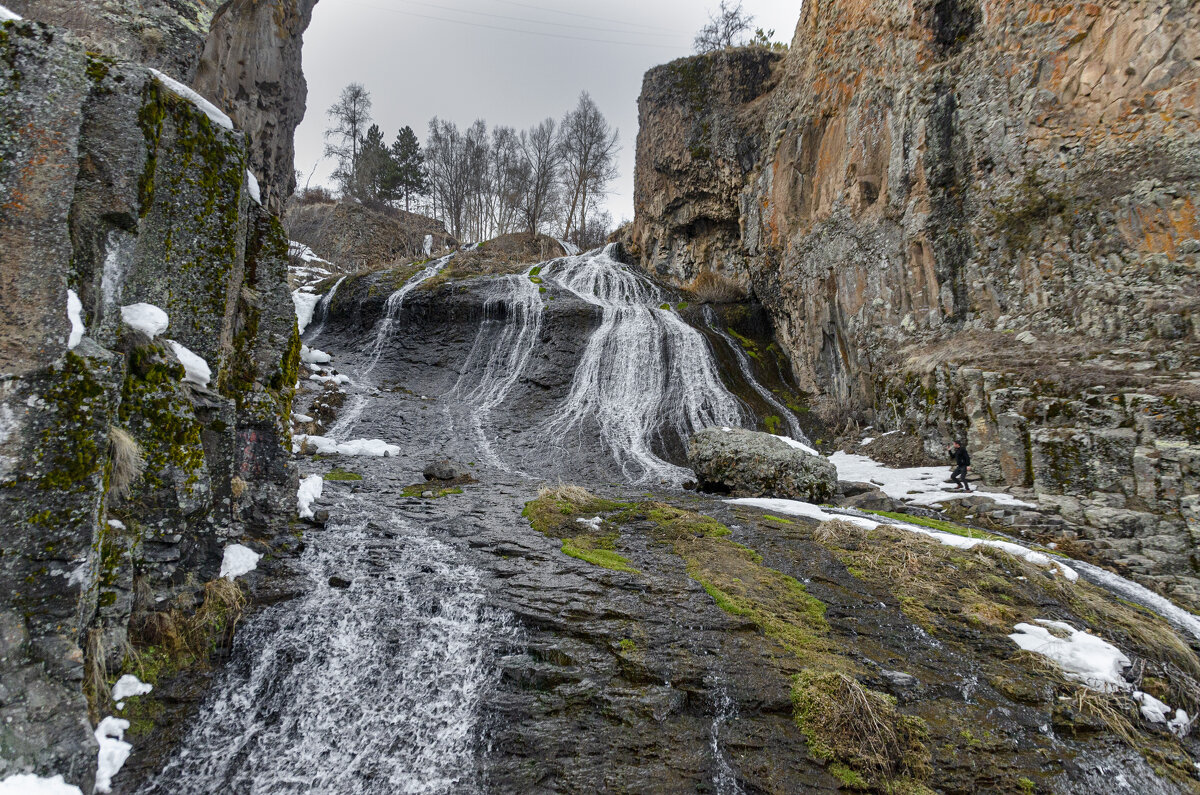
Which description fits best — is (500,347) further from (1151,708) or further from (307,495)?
(1151,708)

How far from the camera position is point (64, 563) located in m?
3.54

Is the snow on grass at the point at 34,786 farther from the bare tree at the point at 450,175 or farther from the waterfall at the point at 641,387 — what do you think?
the bare tree at the point at 450,175

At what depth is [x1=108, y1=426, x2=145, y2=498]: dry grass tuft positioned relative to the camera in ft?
13.6

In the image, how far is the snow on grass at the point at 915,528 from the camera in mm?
7172

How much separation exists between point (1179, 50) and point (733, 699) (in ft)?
50.7

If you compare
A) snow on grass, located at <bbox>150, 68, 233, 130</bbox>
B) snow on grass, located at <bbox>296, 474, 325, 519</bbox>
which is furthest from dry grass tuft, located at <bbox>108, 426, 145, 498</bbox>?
snow on grass, located at <bbox>150, 68, 233, 130</bbox>

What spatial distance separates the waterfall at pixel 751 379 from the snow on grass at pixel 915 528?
324 inches

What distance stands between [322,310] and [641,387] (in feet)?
47.1

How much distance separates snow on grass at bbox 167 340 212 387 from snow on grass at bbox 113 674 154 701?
2440 mm

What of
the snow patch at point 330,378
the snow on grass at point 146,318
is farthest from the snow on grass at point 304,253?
the snow on grass at point 146,318

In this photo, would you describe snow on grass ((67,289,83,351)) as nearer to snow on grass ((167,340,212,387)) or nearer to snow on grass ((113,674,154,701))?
snow on grass ((167,340,212,387))

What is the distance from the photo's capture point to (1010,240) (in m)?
13.6

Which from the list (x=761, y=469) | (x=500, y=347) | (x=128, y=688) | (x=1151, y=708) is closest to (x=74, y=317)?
(x=128, y=688)

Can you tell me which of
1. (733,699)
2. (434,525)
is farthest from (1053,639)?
(434,525)
